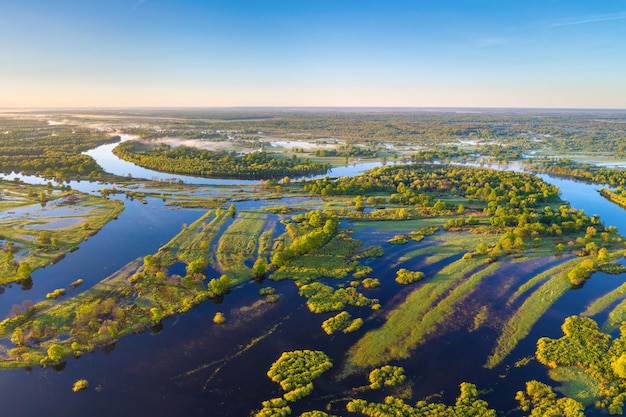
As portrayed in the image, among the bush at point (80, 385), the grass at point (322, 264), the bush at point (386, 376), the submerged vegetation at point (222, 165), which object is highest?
the submerged vegetation at point (222, 165)

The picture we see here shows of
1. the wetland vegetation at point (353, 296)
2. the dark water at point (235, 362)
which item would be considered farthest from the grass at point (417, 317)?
the dark water at point (235, 362)

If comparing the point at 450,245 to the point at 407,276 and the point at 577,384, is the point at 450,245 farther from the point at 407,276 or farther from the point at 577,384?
the point at 577,384

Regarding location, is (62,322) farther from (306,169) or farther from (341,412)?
(306,169)

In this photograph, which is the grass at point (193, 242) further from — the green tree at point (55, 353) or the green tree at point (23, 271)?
the green tree at point (55, 353)

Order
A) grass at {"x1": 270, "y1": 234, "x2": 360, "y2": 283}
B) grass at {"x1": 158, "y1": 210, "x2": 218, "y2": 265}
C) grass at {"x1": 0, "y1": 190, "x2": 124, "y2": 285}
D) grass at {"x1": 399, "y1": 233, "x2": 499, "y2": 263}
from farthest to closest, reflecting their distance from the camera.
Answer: grass at {"x1": 399, "y1": 233, "x2": 499, "y2": 263}
grass at {"x1": 158, "y1": 210, "x2": 218, "y2": 265}
grass at {"x1": 0, "y1": 190, "x2": 124, "y2": 285}
grass at {"x1": 270, "y1": 234, "x2": 360, "y2": 283}

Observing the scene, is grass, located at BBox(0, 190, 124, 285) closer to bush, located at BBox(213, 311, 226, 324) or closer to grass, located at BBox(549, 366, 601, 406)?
bush, located at BBox(213, 311, 226, 324)

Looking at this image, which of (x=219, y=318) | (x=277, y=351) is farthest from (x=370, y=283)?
(x=219, y=318)

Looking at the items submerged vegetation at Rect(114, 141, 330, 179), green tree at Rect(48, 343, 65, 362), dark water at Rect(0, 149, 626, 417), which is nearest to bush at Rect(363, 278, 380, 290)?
dark water at Rect(0, 149, 626, 417)
